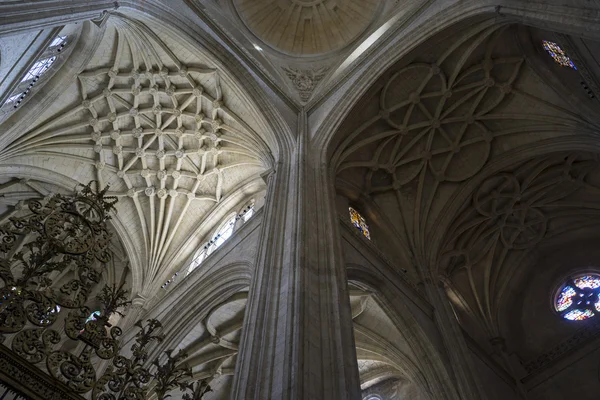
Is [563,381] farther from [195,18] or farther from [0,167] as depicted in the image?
[0,167]

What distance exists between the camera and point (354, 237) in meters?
11.1

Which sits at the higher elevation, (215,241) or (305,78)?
(305,78)

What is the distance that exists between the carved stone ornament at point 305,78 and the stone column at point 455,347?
20.9 ft

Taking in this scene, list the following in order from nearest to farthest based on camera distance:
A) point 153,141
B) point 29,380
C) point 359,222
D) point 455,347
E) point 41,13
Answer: point 29,380, point 41,13, point 455,347, point 359,222, point 153,141

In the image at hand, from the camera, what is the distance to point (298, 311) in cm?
579

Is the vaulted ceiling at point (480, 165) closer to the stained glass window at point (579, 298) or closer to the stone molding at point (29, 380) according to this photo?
the stained glass window at point (579, 298)

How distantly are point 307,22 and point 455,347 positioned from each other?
1118 cm

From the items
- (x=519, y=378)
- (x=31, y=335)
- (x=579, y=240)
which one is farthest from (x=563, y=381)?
(x=31, y=335)

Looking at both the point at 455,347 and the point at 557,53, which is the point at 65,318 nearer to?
the point at 455,347

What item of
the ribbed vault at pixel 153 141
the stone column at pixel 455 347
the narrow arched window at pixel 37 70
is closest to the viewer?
the stone column at pixel 455 347

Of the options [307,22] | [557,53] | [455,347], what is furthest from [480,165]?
[307,22]

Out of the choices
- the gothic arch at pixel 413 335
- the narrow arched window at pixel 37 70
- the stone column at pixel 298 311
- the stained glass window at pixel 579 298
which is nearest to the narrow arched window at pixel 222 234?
the gothic arch at pixel 413 335

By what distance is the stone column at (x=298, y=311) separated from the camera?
16.6 ft

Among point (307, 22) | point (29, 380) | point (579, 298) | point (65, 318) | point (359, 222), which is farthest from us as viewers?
point (307, 22)
